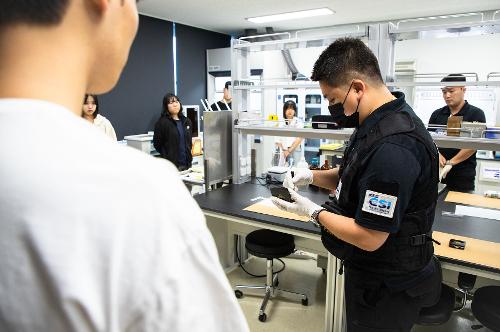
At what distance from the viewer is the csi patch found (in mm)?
1164

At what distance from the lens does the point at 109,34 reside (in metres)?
0.42

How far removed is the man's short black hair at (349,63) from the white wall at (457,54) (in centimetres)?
386

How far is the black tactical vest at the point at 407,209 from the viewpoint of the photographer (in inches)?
48.6

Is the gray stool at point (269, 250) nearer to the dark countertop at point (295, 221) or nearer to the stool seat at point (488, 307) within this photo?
the dark countertop at point (295, 221)

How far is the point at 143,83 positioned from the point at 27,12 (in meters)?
5.19

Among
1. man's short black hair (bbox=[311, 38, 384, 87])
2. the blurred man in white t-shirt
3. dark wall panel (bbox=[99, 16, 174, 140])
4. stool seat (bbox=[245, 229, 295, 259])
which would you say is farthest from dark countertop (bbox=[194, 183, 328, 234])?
dark wall panel (bbox=[99, 16, 174, 140])

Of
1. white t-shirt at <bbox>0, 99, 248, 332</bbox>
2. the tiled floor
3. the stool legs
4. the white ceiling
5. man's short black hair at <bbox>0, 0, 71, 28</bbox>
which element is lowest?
the tiled floor

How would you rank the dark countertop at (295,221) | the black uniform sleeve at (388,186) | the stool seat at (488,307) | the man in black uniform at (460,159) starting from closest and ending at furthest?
1. the black uniform sleeve at (388,186)
2. the stool seat at (488,307)
3. the dark countertop at (295,221)
4. the man in black uniform at (460,159)

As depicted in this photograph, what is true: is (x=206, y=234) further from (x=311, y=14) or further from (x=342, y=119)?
(x=311, y=14)

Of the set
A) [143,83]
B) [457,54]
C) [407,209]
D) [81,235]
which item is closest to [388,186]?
[407,209]

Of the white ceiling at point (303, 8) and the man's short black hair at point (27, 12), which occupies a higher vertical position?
the white ceiling at point (303, 8)

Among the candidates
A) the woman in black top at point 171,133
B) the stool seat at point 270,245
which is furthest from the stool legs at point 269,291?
the woman in black top at point 171,133

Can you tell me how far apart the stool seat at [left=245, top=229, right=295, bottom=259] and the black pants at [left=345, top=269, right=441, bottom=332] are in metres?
0.95

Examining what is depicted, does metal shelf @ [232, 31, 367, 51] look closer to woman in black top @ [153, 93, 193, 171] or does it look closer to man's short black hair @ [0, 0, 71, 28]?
woman in black top @ [153, 93, 193, 171]
